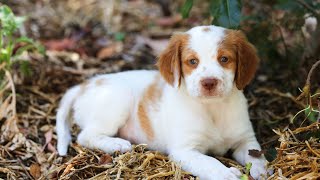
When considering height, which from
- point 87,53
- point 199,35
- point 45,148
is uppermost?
point 199,35

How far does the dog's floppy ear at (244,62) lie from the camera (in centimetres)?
385

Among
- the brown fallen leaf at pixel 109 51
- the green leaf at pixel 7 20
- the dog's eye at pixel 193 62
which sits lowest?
the brown fallen leaf at pixel 109 51

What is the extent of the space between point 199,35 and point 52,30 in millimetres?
3778

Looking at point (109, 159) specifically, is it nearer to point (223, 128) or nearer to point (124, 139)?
point (124, 139)

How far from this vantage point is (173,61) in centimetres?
394

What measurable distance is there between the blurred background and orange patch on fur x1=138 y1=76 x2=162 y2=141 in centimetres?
72

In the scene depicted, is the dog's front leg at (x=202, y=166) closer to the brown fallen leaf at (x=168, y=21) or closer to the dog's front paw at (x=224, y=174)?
the dog's front paw at (x=224, y=174)

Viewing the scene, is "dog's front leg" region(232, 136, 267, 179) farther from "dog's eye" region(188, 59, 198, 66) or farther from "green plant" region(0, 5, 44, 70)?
"green plant" region(0, 5, 44, 70)

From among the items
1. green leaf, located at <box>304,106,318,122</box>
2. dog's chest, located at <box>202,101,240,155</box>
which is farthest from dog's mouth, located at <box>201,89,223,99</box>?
green leaf, located at <box>304,106,318,122</box>

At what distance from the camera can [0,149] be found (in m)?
4.31

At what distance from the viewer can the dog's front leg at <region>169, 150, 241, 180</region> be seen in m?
3.47

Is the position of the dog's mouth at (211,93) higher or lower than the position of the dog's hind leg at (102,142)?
higher

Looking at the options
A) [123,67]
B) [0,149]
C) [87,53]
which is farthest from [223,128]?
[87,53]

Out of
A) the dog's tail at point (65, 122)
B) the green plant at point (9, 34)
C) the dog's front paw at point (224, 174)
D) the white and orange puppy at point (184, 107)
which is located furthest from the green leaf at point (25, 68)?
the dog's front paw at point (224, 174)
